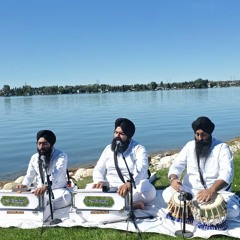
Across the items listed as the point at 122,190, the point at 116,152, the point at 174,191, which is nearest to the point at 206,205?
the point at 174,191

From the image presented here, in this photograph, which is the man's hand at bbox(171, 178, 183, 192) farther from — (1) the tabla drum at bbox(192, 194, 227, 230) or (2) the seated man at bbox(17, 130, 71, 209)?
(2) the seated man at bbox(17, 130, 71, 209)

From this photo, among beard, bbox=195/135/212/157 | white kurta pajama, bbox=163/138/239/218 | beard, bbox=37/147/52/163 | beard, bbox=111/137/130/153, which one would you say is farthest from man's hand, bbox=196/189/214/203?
beard, bbox=37/147/52/163

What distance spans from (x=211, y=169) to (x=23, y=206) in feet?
11.1

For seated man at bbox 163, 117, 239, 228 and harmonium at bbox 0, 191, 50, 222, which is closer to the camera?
seated man at bbox 163, 117, 239, 228

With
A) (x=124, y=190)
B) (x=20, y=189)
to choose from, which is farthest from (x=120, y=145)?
(x=20, y=189)

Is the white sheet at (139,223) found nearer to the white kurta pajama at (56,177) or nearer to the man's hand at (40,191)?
the white kurta pajama at (56,177)

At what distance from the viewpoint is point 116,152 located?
6977mm

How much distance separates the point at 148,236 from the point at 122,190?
33.9 inches

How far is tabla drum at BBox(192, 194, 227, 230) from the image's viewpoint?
5.68 metres

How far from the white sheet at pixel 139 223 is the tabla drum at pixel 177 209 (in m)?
0.09

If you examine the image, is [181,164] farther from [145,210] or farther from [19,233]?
[19,233]

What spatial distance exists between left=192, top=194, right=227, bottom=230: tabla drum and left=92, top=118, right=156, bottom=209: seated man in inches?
50.9

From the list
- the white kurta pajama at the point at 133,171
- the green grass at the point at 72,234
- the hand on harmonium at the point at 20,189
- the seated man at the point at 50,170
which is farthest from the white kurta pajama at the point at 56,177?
the green grass at the point at 72,234

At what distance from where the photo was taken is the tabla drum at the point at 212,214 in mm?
5684
